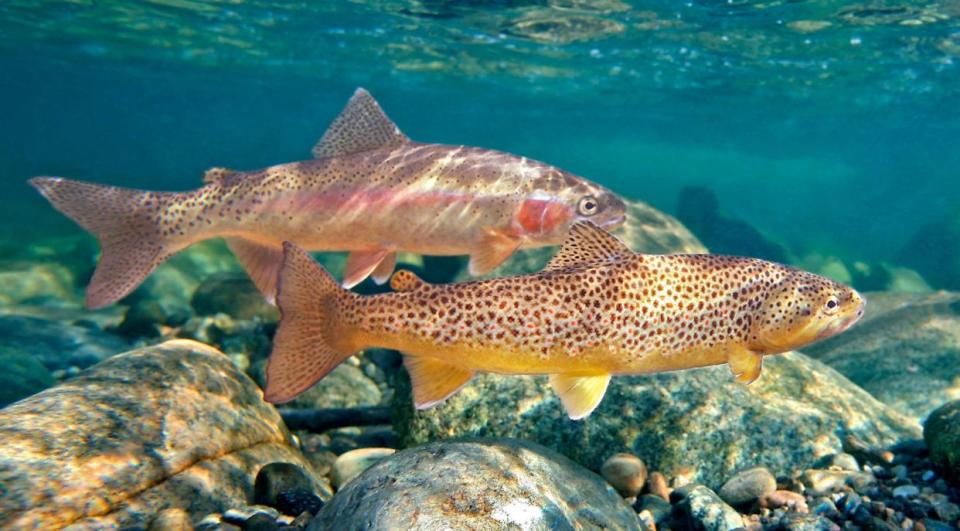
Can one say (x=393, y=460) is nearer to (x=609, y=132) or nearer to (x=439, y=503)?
(x=439, y=503)

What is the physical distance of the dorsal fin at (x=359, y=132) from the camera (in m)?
5.22

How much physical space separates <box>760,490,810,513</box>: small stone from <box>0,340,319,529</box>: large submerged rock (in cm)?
A: 366

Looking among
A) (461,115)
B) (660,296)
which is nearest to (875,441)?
(660,296)

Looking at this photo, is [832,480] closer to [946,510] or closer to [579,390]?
[946,510]

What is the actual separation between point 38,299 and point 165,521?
13871 mm

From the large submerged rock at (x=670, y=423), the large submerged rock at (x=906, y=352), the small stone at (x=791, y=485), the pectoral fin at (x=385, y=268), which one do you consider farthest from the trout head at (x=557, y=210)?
the large submerged rock at (x=906, y=352)

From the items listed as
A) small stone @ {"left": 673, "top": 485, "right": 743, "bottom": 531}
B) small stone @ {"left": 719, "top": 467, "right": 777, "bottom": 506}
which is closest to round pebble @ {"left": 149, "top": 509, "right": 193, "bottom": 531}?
small stone @ {"left": 673, "top": 485, "right": 743, "bottom": 531}

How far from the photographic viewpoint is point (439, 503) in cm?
298

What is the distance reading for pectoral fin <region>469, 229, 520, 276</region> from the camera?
4695 mm

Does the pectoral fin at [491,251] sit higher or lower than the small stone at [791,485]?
higher

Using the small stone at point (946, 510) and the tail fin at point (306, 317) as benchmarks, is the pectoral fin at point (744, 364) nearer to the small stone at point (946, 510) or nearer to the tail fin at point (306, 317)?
the small stone at point (946, 510)

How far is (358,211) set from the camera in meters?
4.92

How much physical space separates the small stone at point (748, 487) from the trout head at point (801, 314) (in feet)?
5.32

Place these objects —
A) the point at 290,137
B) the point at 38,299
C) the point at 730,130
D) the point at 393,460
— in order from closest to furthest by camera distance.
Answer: the point at 393,460 → the point at 38,299 → the point at 730,130 → the point at 290,137
